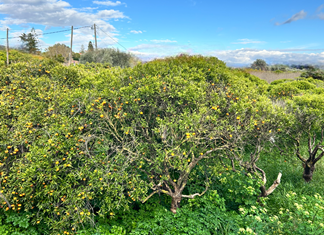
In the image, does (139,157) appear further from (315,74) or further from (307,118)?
(315,74)

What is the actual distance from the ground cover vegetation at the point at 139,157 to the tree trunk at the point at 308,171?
394 millimetres

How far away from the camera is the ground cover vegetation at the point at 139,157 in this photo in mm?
4203

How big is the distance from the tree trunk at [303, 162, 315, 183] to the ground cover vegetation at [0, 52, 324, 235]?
1.29ft

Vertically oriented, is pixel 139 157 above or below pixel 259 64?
below

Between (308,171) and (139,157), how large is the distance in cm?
570

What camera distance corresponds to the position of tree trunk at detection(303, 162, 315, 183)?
652cm

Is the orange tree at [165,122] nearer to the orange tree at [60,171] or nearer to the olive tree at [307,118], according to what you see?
the orange tree at [60,171]

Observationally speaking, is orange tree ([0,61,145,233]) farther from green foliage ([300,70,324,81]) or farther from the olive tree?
green foliage ([300,70,324,81])

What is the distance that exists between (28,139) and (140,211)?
3.21 meters

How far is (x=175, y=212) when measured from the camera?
5090 mm

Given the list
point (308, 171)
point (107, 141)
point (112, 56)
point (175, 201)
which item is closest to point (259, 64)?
point (112, 56)

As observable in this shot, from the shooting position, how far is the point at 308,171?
665 centimetres

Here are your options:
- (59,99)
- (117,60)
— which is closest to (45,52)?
(117,60)

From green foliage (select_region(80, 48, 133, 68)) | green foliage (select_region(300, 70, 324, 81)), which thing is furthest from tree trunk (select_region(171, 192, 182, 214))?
green foliage (select_region(300, 70, 324, 81))
